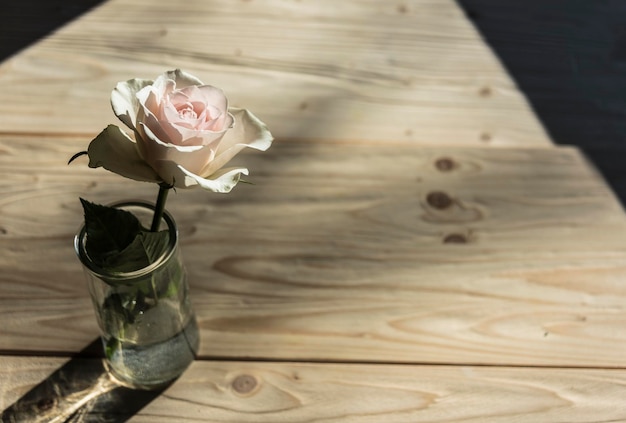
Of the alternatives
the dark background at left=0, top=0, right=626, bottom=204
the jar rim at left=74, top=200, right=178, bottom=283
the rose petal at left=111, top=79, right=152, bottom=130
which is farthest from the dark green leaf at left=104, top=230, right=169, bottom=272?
the dark background at left=0, top=0, right=626, bottom=204

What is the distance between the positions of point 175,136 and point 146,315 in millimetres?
221

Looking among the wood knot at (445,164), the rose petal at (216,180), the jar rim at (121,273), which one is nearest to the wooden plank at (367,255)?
the wood knot at (445,164)

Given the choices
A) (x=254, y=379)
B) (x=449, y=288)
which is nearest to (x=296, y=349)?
(x=254, y=379)

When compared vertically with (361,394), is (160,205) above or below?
above

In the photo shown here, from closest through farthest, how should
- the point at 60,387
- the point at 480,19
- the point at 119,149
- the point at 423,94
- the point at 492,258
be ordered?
the point at 119,149
the point at 60,387
the point at 492,258
the point at 423,94
the point at 480,19

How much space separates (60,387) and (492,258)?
0.45 metres

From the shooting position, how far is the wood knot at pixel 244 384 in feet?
2.16

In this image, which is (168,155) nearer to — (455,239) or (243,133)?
(243,133)

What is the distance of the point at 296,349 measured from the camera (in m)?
0.69

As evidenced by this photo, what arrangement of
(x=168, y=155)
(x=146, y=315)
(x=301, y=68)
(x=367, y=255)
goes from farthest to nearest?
(x=301, y=68) < (x=367, y=255) < (x=146, y=315) < (x=168, y=155)

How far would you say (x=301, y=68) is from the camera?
941 millimetres

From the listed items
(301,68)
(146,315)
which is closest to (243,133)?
(146,315)

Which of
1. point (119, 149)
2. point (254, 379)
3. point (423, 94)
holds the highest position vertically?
point (119, 149)

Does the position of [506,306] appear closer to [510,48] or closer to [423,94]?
[423,94]
